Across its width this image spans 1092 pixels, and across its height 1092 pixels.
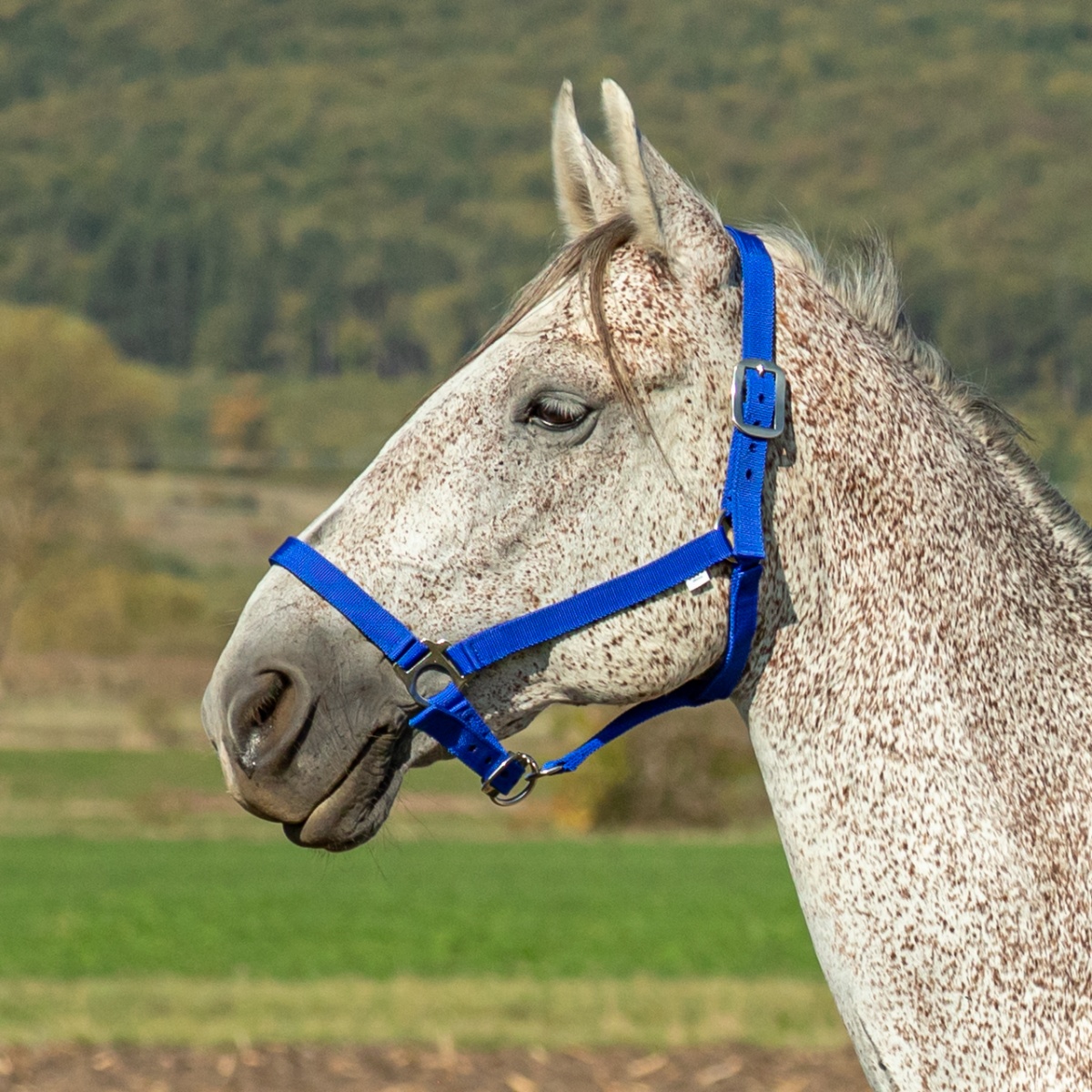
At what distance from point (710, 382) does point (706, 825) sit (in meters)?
35.5

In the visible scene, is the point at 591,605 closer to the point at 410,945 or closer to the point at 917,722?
the point at 917,722

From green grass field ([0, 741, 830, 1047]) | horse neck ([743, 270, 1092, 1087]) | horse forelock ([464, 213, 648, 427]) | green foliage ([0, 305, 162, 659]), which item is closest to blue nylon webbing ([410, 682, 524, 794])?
green grass field ([0, 741, 830, 1047])

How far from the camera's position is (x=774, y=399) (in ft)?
9.16

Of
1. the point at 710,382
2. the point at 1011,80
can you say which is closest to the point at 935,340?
the point at 710,382

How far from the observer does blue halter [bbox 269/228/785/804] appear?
9.11 feet

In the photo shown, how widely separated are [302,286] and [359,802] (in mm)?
140095

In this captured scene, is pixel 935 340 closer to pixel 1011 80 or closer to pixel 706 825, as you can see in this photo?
pixel 706 825

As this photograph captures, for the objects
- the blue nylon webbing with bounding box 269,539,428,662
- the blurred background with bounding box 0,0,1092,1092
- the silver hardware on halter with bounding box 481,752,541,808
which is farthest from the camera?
the blurred background with bounding box 0,0,1092,1092

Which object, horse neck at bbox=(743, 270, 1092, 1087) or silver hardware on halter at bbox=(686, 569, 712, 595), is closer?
horse neck at bbox=(743, 270, 1092, 1087)

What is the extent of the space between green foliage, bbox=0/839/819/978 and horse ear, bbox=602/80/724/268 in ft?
18.9

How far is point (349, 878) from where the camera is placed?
24.5 metres

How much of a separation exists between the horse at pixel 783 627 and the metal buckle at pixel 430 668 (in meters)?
0.02

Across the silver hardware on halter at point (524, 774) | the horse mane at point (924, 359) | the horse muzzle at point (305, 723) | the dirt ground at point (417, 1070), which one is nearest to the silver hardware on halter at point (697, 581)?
the silver hardware on halter at point (524, 774)

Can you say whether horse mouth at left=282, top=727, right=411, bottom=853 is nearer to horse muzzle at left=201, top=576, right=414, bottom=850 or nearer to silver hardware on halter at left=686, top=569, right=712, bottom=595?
horse muzzle at left=201, top=576, right=414, bottom=850
